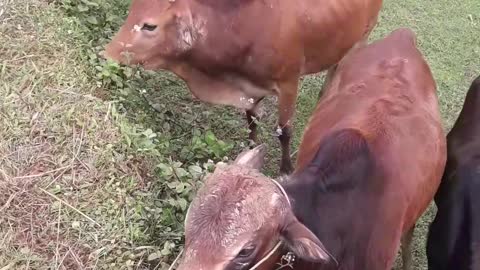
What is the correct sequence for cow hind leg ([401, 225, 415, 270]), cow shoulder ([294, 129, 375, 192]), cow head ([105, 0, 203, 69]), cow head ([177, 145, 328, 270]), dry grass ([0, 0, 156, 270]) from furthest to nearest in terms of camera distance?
cow head ([105, 0, 203, 69])
cow hind leg ([401, 225, 415, 270])
dry grass ([0, 0, 156, 270])
cow shoulder ([294, 129, 375, 192])
cow head ([177, 145, 328, 270])

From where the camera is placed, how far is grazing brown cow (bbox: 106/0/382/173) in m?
4.91

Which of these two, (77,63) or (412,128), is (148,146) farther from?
(412,128)

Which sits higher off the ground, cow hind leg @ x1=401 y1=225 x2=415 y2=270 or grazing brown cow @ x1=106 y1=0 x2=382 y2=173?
grazing brown cow @ x1=106 y1=0 x2=382 y2=173

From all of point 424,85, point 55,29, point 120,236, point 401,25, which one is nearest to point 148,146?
point 120,236

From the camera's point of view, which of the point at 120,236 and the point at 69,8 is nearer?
the point at 120,236

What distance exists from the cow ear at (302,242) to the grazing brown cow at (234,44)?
7.09 ft

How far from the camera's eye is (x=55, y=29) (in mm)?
5070

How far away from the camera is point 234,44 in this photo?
16.4ft

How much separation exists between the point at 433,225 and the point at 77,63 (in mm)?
2428

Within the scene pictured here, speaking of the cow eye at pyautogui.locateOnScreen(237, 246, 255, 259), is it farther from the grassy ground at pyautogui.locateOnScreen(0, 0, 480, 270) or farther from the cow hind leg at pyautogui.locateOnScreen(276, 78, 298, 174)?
the cow hind leg at pyautogui.locateOnScreen(276, 78, 298, 174)

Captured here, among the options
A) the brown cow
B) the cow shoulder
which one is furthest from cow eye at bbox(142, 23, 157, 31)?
the cow shoulder

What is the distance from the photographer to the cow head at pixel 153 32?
486 cm

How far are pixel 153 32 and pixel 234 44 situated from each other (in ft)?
1.74

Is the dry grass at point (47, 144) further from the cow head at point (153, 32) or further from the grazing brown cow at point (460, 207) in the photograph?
the grazing brown cow at point (460, 207)
